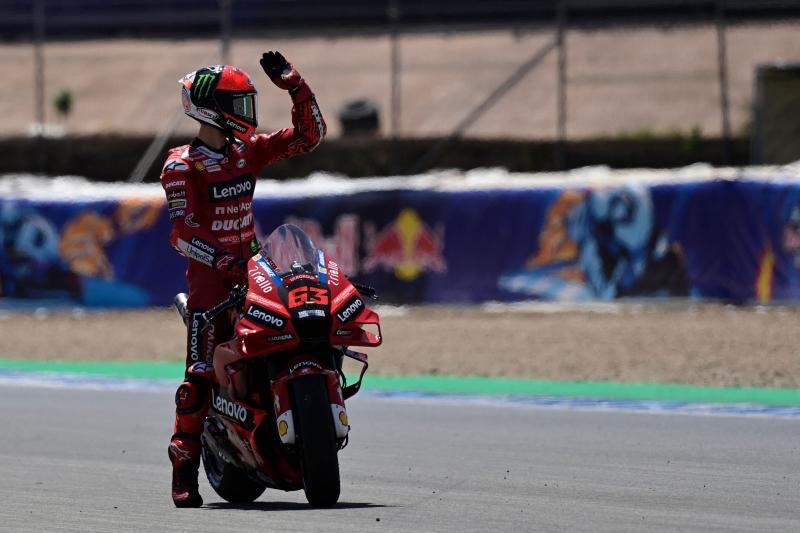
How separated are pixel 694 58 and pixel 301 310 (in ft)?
120

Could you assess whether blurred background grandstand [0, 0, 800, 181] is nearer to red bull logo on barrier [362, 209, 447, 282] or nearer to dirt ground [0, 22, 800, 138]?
dirt ground [0, 22, 800, 138]

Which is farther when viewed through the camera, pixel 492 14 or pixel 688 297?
pixel 492 14

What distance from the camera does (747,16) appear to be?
20766 mm

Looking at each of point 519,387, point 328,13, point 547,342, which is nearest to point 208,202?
point 519,387

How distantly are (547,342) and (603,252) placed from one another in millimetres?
2257

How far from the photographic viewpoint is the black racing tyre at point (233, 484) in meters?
7.02

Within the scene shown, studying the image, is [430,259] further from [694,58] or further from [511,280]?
[694,58]

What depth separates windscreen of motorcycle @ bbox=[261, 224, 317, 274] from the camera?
6473 millimetres

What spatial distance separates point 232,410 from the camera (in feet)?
21.9

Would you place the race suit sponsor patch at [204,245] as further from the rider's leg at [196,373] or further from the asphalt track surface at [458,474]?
the asphalt track surface at [458,474]

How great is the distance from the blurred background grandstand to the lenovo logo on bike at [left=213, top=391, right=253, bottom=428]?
13298 mm

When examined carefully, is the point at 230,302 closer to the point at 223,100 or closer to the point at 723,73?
the point at 223,100

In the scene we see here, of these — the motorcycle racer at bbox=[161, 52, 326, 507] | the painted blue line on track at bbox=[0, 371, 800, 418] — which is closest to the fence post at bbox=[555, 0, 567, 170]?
the painted blue line on track at bbox=[0, 371, 800, 418]

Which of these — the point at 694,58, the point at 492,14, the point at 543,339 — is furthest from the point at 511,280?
the point at 694,58
